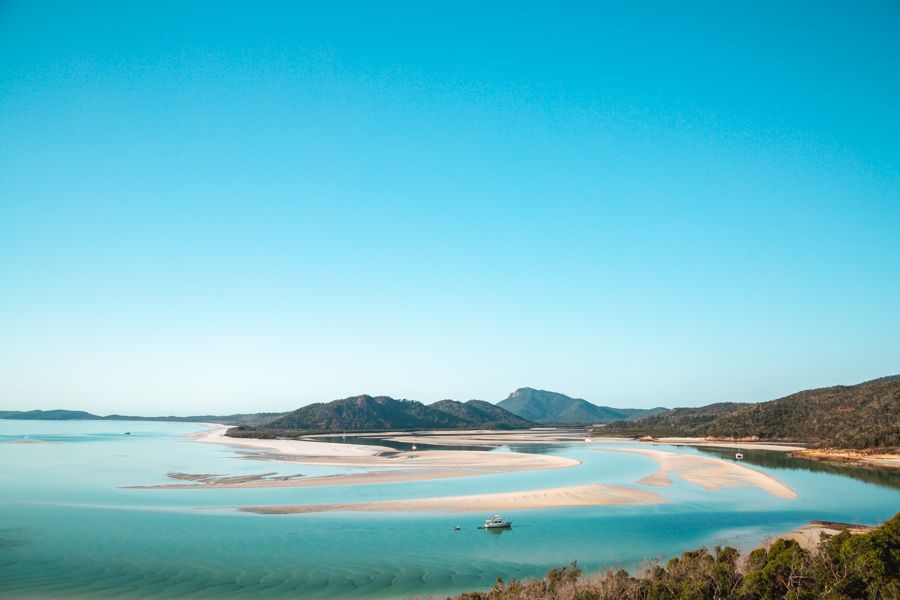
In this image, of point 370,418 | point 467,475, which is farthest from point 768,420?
point 370,418

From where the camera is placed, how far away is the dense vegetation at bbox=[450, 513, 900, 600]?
13.6 m

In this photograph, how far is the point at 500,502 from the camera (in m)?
33.0

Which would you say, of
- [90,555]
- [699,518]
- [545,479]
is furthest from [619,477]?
[90,555]

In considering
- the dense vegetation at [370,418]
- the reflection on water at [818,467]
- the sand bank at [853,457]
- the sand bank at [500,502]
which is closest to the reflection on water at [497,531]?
the sand bank at [500,502]

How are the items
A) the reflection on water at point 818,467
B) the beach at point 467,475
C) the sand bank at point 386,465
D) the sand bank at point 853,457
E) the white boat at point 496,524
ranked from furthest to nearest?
1. the sand bank at point 853,457
2. the reflection on water at point 818,467
3. the sand bank at point 386,465
4. the beach at point 467,475
5. the white boat at point 496,524

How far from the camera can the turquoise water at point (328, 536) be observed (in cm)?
1909

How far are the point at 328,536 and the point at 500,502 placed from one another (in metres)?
11.3

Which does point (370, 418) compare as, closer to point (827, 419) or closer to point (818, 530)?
point (827, 419)

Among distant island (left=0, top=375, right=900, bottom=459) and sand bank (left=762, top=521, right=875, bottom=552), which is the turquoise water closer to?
sand bank (left=762, top=521, right=875, bottom=552)

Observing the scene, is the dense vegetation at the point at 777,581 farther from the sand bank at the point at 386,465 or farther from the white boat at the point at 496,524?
the sand bank at the point at 386,465

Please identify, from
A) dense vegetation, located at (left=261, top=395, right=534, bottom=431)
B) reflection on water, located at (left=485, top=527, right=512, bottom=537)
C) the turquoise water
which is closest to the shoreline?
the turquoise water

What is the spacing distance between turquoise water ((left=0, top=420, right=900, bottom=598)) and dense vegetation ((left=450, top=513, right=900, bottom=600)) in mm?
5225

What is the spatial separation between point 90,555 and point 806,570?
Result: 76.1 feet

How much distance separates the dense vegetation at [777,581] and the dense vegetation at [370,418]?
130m
